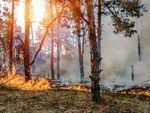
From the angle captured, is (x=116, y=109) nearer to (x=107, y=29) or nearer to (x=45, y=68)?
(x=107, y=29)

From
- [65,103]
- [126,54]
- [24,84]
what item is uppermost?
[126,54]

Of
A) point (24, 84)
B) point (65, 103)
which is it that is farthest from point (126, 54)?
point (65, 103)

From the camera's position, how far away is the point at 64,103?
399 inches

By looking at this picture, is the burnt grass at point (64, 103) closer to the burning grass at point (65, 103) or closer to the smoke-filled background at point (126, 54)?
the burning grass at point (65, 103)

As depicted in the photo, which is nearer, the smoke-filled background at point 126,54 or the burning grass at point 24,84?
the burning grass at point 24,84

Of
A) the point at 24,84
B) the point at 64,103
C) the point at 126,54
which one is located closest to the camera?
the point at 64,103

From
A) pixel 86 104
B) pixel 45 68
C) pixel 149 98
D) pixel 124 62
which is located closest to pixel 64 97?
pixel 86 104

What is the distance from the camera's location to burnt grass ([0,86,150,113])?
938 centimetres

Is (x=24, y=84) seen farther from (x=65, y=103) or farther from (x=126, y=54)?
(x=126, y=54)

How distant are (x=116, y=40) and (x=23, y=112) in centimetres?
3103

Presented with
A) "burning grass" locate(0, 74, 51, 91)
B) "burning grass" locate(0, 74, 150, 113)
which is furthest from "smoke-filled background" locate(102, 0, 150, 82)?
"burning grass" locate(0, 74, 150, 113)

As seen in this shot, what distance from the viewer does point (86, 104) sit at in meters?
10.1

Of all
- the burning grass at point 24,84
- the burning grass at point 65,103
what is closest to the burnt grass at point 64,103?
the burning grass at point 65,103

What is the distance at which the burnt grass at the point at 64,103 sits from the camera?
938cm
